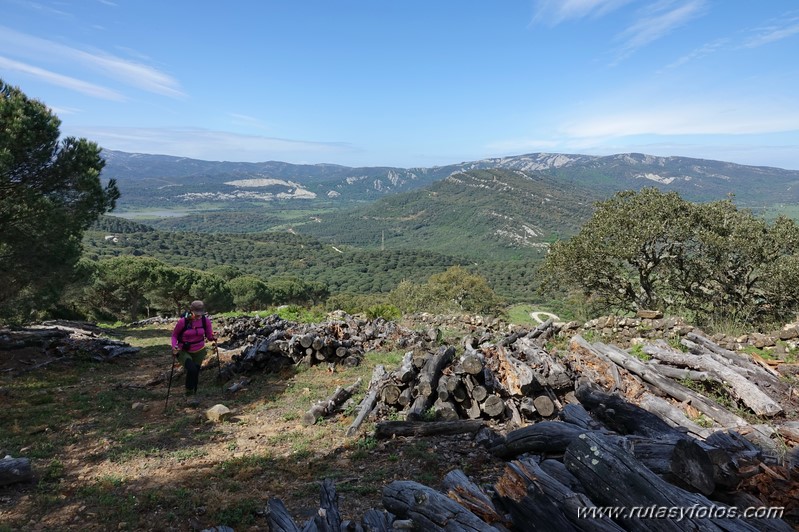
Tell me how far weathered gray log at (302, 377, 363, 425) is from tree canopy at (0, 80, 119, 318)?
949 centimetres

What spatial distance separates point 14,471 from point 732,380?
11874 mm

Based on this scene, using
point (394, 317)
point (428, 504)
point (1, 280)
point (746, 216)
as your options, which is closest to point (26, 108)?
point (1, 280)

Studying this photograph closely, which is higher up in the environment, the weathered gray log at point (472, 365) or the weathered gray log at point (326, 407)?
the weathered gray log at point (472, 365)

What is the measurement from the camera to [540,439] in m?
5.16

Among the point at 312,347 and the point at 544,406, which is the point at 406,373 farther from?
the point at 312,347

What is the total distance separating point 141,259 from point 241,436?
28.5m

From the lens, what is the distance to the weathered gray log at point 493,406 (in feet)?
23.8

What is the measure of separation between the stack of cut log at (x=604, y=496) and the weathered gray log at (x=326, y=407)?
12.5ft

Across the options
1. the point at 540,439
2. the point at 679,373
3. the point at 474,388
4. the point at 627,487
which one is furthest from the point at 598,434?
the point at 679,373

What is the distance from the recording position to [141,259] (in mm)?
30359

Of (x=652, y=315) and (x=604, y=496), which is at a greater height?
(x=604, y=496)

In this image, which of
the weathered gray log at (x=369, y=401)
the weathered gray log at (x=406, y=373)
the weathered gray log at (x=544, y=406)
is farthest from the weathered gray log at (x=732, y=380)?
the weathered gray log at (x=369, y=401)

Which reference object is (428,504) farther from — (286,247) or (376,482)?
(286,247)

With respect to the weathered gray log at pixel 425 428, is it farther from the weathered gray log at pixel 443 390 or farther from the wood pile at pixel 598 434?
the weathered gray log at pixel 443 390
